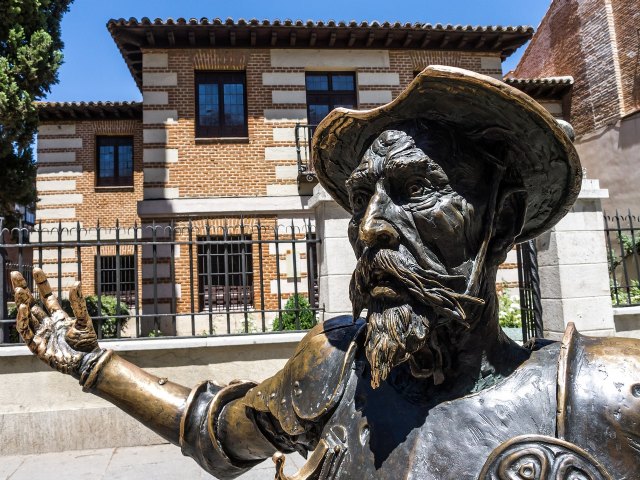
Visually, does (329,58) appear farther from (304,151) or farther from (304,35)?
(304,151)

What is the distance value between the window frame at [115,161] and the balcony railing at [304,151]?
20.0ft

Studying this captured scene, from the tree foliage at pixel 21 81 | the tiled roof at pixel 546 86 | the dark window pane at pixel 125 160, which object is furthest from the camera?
the dark window pane at pixel 125 160

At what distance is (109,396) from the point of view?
1583mm

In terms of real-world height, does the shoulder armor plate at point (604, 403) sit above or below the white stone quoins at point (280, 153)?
below

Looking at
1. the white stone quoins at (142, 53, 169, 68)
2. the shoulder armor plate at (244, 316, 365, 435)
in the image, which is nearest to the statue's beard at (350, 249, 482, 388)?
the shoulder armor plate at (244, 316, 365, 435)

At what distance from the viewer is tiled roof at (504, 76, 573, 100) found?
14070mm

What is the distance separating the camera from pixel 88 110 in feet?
46.5

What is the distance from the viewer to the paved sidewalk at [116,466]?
15.9 feet

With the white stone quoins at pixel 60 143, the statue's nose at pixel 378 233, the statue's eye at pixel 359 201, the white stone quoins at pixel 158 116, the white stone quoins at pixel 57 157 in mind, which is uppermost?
the white stone quoins at pixel 60 143

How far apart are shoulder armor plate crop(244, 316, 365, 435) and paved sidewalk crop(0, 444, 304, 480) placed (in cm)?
368

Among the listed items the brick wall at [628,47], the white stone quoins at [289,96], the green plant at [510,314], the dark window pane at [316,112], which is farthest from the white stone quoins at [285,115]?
the brick wall at [628,47]

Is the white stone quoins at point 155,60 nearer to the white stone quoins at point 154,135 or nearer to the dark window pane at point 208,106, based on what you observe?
the dark window pane at point 208,106

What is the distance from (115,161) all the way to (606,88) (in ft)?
48.6

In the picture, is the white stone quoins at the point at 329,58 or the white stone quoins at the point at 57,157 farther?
the white stone quoins at the point at 57,157
